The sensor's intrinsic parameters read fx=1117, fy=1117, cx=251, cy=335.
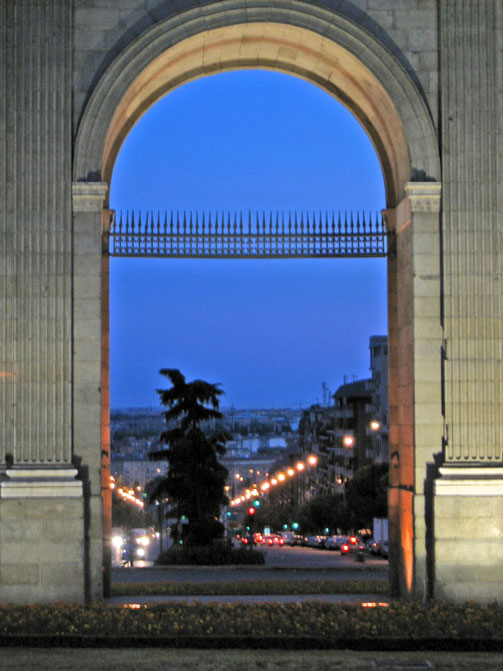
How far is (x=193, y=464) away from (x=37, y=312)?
25606 mm

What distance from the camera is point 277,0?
67.2ft

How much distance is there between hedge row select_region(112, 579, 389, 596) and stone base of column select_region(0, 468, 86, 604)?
3.23m

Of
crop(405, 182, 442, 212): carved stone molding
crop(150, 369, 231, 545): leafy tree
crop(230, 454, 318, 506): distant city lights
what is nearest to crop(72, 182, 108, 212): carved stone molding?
crop(405, 182, 442, 212): carved stone molding

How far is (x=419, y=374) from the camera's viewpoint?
19922mm

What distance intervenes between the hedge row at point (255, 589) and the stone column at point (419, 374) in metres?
2.10

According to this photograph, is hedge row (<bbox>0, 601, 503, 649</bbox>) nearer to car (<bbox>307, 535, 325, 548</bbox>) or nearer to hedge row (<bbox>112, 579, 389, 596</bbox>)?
hedge row (<bbox>112, 579, 389, 596</bbox>)

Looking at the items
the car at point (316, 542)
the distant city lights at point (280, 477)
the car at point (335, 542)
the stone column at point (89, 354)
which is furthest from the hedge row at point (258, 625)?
the car at point (316, 542)

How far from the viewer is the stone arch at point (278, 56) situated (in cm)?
2002

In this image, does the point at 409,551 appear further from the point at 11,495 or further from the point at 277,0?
the point at 277,0

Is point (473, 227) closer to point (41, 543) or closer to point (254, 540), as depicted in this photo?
point (41, 543)

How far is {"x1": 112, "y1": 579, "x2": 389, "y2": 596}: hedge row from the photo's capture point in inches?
890

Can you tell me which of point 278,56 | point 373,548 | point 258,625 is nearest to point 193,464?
point 373,548

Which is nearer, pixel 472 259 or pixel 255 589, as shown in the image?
pixel 472 259

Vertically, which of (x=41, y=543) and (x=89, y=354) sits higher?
(x=89, y=354)
